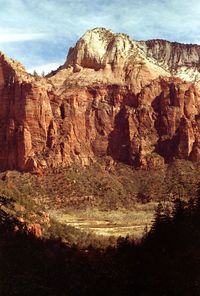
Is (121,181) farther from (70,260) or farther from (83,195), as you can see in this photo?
(70,260)

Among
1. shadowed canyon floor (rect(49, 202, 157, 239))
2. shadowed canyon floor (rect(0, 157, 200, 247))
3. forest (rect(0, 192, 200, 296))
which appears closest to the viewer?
forest (rect(0, 192, 200, 296))

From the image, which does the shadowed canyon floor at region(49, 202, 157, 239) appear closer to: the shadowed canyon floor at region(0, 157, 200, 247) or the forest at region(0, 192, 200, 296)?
the shadowed canyon floor at region(0, 157, 200, 247)

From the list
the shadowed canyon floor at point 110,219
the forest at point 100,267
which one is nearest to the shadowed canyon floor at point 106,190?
the shadowed canyon floor at point 110,219

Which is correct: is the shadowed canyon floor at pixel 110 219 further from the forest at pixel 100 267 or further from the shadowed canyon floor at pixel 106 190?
the forest at pixel 100 267

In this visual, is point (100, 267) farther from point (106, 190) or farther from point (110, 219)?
point (106, 190)

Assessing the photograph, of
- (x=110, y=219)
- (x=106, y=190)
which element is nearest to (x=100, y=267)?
(x=110, y=219)

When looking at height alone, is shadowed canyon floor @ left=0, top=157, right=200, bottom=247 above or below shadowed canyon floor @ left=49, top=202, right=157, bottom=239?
above

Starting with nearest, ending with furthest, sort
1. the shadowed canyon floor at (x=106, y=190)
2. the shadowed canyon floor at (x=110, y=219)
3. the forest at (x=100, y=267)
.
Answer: the forest at (x=100, y=267)
the shadowed canyon floor at (x=110, y=219)
the shadowed canyon floor at (x=106, y=190)

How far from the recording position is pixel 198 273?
56.4m

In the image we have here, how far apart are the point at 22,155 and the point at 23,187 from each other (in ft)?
60.4

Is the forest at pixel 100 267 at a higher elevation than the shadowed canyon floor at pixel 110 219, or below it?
higher

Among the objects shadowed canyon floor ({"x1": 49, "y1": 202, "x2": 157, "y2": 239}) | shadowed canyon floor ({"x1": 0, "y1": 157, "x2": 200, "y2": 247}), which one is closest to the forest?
shadowed canyon floor ({"x1": 49, "y1": 202, "x2": 157, "y2": 239})

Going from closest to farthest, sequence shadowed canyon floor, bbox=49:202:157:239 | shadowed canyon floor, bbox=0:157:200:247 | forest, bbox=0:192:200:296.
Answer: forest, bbox=0:192:200:296
shadowed canyon floor, bbox=49:202:157:239
shadowed canyon floor, bbox=0:157:200:247

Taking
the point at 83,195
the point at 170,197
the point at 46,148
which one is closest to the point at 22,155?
the point at 46,148
